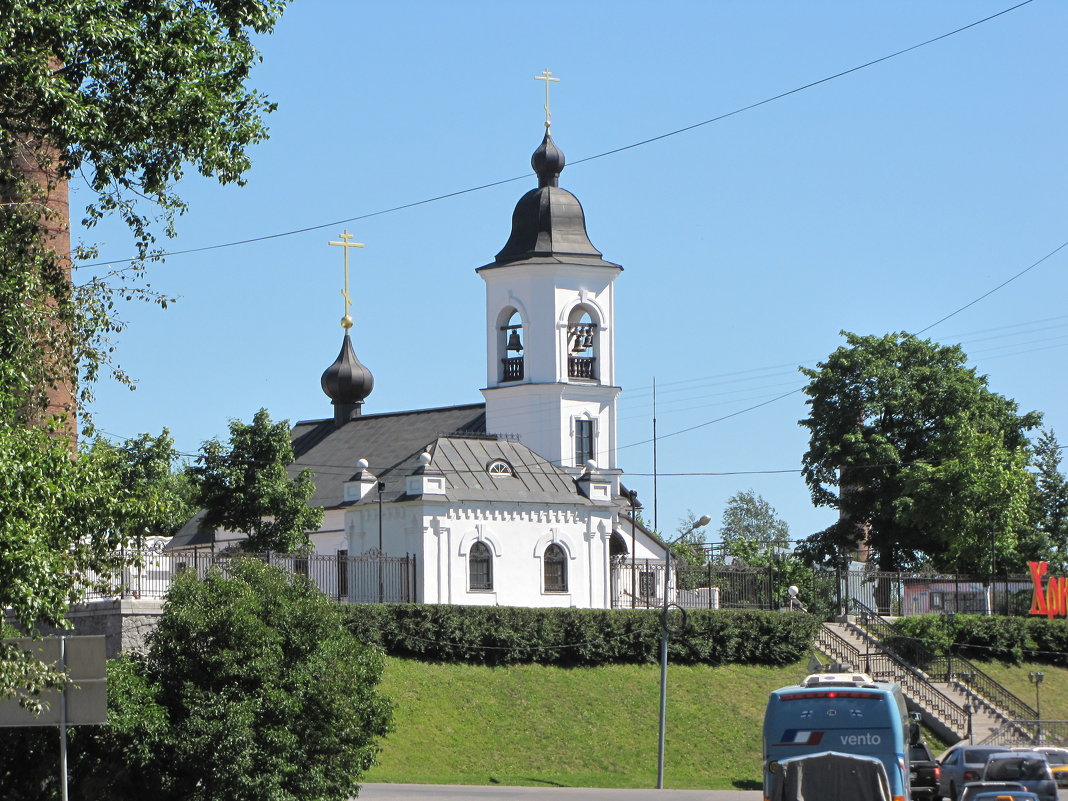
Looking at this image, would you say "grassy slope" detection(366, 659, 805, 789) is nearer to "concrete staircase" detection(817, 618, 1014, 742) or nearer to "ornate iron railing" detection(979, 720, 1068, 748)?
"concrete staircase" detection(817, 618, 1014, 742)

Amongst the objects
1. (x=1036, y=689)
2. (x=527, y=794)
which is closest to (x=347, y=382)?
(x=1036, y=689)

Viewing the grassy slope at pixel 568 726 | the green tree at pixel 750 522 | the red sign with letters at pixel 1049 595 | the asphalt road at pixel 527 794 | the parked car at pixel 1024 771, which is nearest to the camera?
the parked car at pixel 1024 771

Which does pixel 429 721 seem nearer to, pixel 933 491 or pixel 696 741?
pixel 696 741

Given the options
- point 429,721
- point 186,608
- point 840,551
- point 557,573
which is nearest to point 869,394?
point 840,551

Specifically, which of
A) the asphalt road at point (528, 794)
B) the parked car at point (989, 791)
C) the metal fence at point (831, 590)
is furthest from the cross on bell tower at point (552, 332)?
the parked car at point (989, 791)

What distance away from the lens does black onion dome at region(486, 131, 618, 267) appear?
68.6 metres

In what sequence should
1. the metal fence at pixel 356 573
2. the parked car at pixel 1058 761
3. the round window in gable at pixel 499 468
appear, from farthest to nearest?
the round window in gable at pixel 499 468
the metal fence at pixel 356 573
the parked car at pixel 1058 761

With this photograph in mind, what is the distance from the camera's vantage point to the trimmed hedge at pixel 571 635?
139ft

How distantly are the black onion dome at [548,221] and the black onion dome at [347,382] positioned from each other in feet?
32.8

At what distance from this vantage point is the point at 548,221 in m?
69.0

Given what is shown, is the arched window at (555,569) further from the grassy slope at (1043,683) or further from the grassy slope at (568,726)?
the grassy slope at (1043,683)

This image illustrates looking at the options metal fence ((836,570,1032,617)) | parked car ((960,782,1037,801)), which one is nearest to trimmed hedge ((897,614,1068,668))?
metal fence ((836,570,1032,617))

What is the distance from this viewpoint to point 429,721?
39.5m

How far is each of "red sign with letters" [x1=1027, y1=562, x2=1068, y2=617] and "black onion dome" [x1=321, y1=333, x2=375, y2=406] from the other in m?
30.3
